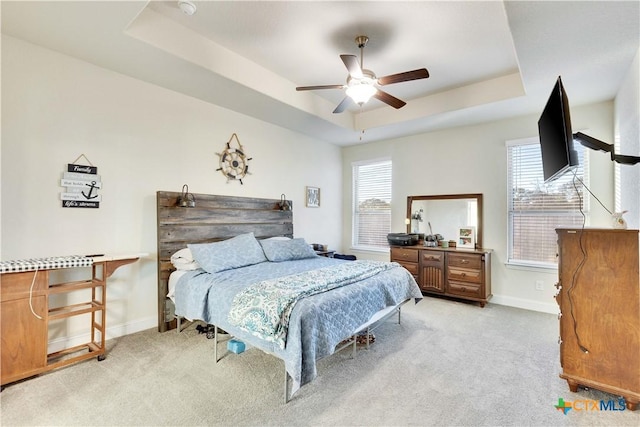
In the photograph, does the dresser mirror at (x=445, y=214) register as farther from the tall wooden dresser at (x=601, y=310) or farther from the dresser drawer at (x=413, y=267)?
the tall wooden dresser at (x=601, y=310)

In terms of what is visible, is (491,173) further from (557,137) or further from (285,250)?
(285,250)

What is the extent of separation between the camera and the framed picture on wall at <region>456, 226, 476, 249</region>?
4500mm

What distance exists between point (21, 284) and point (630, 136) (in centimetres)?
498

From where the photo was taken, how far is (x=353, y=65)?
7.97ft

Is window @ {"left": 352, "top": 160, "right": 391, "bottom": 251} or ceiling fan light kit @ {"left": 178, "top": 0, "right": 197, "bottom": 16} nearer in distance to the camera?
ceiling fan light kit @ {"left": 178, "top": 0, "right": 197, "bottom": 16}

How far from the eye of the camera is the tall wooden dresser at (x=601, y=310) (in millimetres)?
1969

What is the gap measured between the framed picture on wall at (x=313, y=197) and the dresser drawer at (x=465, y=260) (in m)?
2.34

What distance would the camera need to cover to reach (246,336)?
227cm

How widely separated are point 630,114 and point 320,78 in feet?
9.75

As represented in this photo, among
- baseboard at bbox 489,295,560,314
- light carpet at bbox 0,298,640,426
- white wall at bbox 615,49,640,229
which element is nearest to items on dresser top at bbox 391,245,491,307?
baseboard at bbox 489,295,560,314

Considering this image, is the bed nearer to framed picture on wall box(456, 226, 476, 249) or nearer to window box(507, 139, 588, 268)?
framed picture on wall box(456, 226, 476, 249)

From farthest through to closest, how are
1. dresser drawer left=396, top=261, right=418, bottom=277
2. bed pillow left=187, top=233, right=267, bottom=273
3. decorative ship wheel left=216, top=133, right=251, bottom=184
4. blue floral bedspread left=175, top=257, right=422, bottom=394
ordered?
dresser drawer left=396, top=261, right=418, bottom=277
decorative ship wheel left=216, top=133, right=251, bottom=184
bed pillow left=187, top=233, right=267, bottom=273
blue floral bedspread left=175, top=257, right=422, bottom=394

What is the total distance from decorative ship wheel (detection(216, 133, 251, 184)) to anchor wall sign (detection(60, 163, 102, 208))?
136 cm

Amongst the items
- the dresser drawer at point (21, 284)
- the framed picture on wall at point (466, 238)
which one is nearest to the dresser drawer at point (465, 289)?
the framed picture on wall at point (466, 238)
